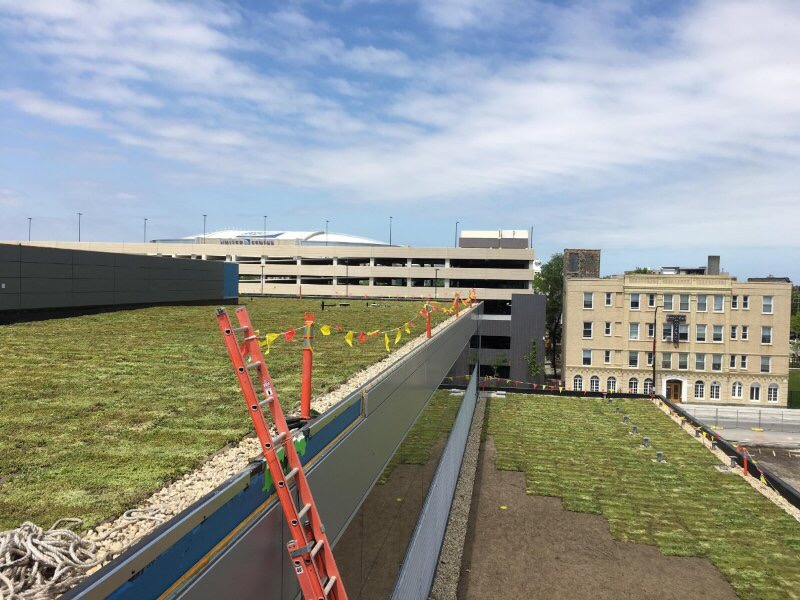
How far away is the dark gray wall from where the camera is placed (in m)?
19.8

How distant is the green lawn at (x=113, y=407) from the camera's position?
5.21m

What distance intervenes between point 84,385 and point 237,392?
281cm

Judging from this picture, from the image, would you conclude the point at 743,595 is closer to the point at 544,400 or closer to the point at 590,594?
the point at 590,594

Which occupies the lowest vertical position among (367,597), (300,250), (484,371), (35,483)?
(484,371)

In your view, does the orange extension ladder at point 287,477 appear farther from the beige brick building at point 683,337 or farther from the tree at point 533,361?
the tree at point 533,361

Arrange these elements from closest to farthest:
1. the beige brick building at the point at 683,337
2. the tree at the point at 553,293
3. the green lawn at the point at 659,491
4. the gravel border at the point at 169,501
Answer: the gravel border at the point at 169,501 < the green lawn at the point at 659,491 < the beige brick building at the point at 683,337 < the tree at the point at 553,293

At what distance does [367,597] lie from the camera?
26.9 feet

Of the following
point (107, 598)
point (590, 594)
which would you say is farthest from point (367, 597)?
point (590, 594)

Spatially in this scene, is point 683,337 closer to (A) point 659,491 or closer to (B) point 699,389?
(B) point 699,389

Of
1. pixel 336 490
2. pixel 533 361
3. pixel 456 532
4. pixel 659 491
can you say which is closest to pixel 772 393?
pixel 533 361

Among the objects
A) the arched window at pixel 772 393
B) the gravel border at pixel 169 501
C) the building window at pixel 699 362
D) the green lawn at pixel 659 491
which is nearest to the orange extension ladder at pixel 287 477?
the gravel border at pixel 169 501

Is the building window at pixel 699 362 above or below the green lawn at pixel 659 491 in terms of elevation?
above

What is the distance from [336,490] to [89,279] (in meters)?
22.0

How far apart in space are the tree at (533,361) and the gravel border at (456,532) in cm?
3802
